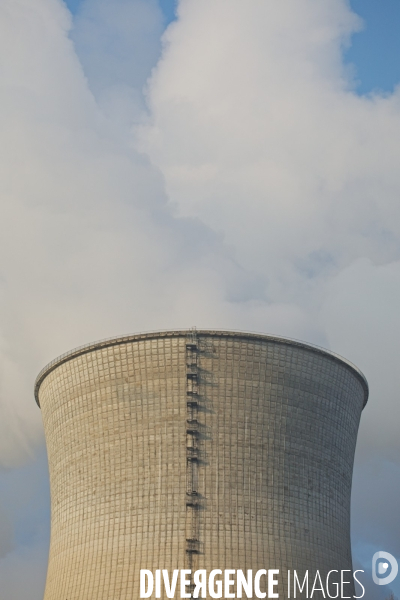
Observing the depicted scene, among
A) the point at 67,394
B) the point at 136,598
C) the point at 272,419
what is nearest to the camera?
the point at 136,598

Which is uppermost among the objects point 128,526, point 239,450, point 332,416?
point 332,416

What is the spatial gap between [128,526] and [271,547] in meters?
6.78

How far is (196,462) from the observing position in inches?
1725

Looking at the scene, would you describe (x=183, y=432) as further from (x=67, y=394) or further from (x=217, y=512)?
(x=67, y=394)

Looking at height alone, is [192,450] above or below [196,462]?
above

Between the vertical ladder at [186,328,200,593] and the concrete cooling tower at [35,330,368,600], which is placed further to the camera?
the concrete cooling tower at [35,330,368,600]

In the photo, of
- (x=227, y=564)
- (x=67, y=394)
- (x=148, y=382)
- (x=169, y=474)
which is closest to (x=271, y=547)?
(x=227, y=564)

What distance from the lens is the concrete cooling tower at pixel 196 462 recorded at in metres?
42.9

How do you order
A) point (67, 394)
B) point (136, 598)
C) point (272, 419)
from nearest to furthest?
point (136, 598)
point (272, 419)
point (67, 394)

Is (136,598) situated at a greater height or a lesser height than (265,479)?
lesser

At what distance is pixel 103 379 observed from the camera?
4625cm

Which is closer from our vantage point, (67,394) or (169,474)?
(169,474)

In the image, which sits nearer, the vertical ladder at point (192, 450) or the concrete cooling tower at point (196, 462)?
the vertical ladder at point (192, 450)

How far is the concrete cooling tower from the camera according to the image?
141 feet
